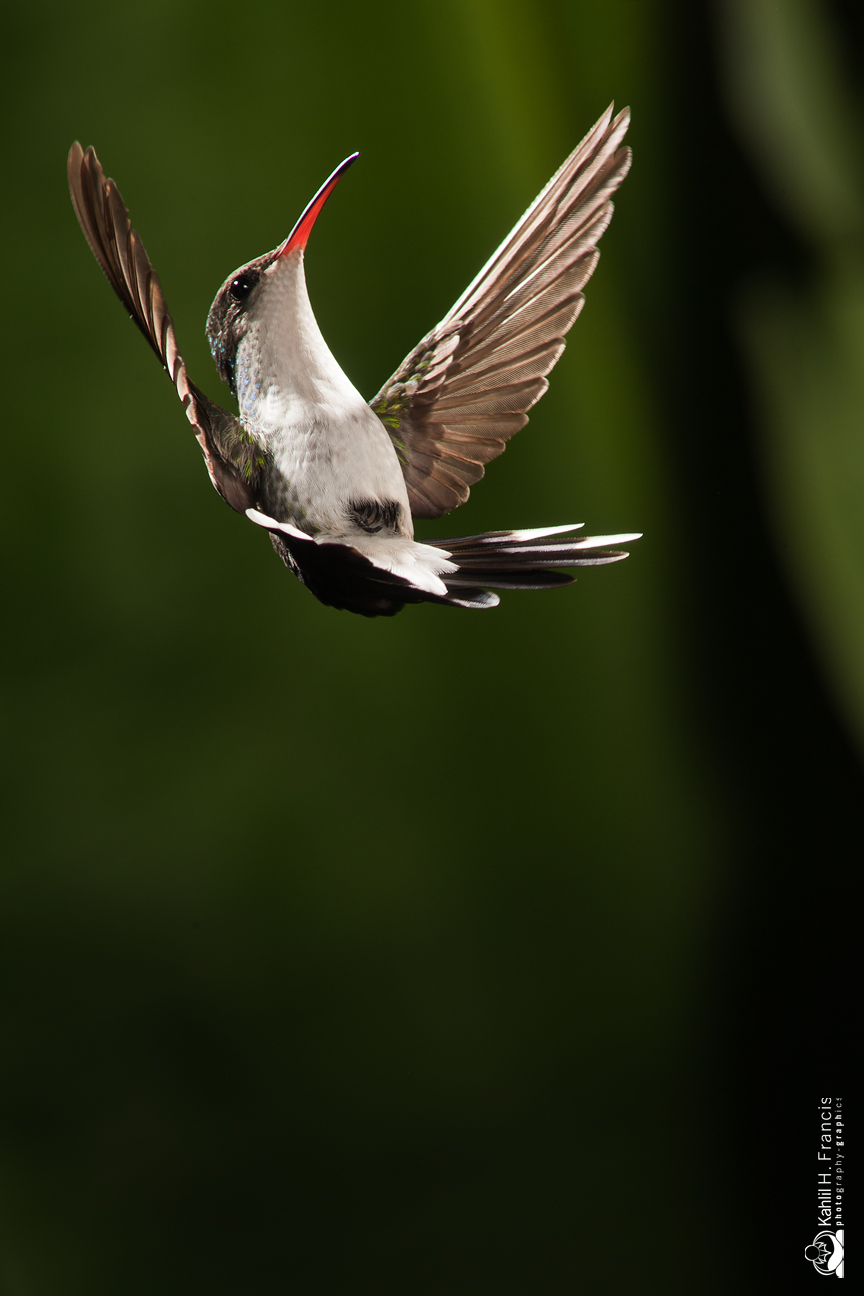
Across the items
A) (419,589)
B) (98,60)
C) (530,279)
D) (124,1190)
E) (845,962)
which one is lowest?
(124,1190)

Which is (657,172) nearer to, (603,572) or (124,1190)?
(603,572)

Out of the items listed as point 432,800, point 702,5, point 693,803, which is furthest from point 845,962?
point 702,5

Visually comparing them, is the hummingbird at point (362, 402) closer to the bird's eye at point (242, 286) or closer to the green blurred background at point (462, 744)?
the bird's eye at point (242, 286)

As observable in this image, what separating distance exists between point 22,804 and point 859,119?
0.53 meters

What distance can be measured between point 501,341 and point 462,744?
0.22 metres

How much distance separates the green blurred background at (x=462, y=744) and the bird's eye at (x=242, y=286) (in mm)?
129

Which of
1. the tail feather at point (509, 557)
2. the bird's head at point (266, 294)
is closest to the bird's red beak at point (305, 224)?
the bird's head at point (266, 294)

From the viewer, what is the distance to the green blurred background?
1.39 feet

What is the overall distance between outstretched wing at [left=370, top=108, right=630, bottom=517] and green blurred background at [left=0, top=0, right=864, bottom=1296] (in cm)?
10

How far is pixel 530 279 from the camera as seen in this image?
0.30 meters

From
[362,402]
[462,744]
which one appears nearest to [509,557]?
[362,402]

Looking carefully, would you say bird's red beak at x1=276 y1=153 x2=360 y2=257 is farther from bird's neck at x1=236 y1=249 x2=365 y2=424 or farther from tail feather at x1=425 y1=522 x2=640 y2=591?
tail feather at x1=425 y1=522 x2=640 y2=591

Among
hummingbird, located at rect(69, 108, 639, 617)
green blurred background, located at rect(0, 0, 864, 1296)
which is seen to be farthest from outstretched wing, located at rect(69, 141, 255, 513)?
green blurred background, located at rect(0, 0, 864, 1296)

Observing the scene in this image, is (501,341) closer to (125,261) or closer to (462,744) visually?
(125,261)
